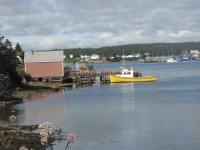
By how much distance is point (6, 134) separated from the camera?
22.8 m

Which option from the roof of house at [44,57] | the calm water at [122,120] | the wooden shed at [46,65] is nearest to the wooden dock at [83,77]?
the wooden shed at [46,65]

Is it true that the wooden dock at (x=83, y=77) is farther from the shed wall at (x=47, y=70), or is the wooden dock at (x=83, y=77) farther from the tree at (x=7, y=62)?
the tree at (x=7, y=62)

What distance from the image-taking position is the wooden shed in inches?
2749

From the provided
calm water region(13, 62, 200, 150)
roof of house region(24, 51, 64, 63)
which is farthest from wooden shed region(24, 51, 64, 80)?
calm water region(13, 62, 200, 150)

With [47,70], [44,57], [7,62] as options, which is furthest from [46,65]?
[7,62]

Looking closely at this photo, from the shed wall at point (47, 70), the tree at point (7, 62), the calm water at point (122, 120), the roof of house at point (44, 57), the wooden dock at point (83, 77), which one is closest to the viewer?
the calm water at point (122, 120)

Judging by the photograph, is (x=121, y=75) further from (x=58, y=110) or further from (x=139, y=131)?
(x=139, y=131)

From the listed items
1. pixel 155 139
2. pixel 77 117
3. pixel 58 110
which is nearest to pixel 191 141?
pixel 155 139

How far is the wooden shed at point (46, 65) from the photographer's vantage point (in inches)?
2749

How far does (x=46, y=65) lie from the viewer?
2756 inches

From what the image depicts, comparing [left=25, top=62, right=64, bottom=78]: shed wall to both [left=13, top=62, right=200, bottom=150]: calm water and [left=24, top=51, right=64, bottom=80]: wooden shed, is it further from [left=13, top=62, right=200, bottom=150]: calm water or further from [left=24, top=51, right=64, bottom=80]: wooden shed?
[left=13, top=62, right=200, bottom=150]: calm water

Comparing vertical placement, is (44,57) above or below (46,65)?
above

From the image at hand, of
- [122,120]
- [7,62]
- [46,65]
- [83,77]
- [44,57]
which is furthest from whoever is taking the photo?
[83,77]

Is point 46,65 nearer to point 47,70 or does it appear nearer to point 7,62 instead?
point 47,70
